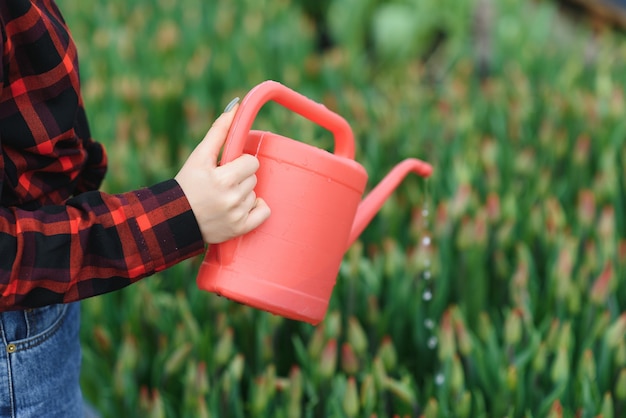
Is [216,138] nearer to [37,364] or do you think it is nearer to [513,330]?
[37,364]

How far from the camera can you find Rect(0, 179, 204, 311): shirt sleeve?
3.30ft

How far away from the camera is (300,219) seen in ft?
3.90

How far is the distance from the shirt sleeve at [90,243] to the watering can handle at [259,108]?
9 centimetres

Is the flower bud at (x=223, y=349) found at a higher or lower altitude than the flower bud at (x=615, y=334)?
lower

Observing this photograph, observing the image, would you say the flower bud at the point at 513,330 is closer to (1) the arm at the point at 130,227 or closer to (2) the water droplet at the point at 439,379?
(2) the water droplet at the point at 439,379

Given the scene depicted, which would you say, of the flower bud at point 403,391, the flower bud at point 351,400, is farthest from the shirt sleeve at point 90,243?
the flower bud at point 403,391

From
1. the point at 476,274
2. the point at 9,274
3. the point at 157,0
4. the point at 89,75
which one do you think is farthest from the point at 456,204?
the point at 157,0

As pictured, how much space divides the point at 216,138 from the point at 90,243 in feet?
0.67

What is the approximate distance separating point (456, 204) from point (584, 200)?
299 millimetres

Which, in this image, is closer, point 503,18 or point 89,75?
point 89,75

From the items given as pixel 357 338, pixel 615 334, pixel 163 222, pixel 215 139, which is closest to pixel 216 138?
pixel 215 139

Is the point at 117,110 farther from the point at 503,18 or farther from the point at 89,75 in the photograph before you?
the point at 503,18

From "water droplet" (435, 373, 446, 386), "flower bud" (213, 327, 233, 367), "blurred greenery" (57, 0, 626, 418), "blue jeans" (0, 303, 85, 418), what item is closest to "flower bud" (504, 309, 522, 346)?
"blurred greenery" (57, 0, 626, 418)

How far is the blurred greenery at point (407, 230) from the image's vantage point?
1614mm
